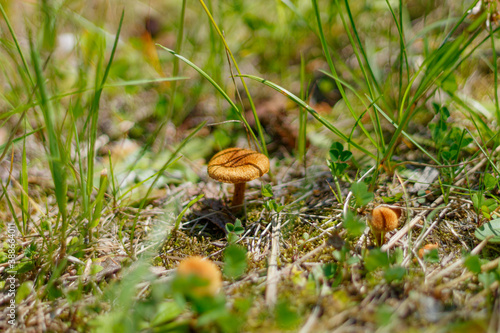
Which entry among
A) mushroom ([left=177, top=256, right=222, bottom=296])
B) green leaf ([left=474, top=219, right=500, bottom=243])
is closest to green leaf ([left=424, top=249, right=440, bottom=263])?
green leaf ([left=474, top=219, right=500, bottom=243])

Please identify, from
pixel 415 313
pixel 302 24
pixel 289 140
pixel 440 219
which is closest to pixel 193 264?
pixel 415 313

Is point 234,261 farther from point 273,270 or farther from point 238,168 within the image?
point 238,168

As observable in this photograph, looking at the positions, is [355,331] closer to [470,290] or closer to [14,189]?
[470,290]

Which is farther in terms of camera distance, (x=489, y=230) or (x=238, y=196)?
(x=238, y=196)

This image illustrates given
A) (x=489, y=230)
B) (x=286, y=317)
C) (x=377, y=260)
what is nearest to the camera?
(x=286, y=317)

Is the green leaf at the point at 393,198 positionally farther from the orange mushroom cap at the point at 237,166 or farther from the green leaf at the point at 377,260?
the orange mushroom cap at the point at 237,166

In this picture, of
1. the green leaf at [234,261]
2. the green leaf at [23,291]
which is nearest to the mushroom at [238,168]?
the green leaf at [234,261]

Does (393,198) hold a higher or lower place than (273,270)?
higher

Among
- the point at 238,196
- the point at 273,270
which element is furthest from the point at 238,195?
the point at 273,270
